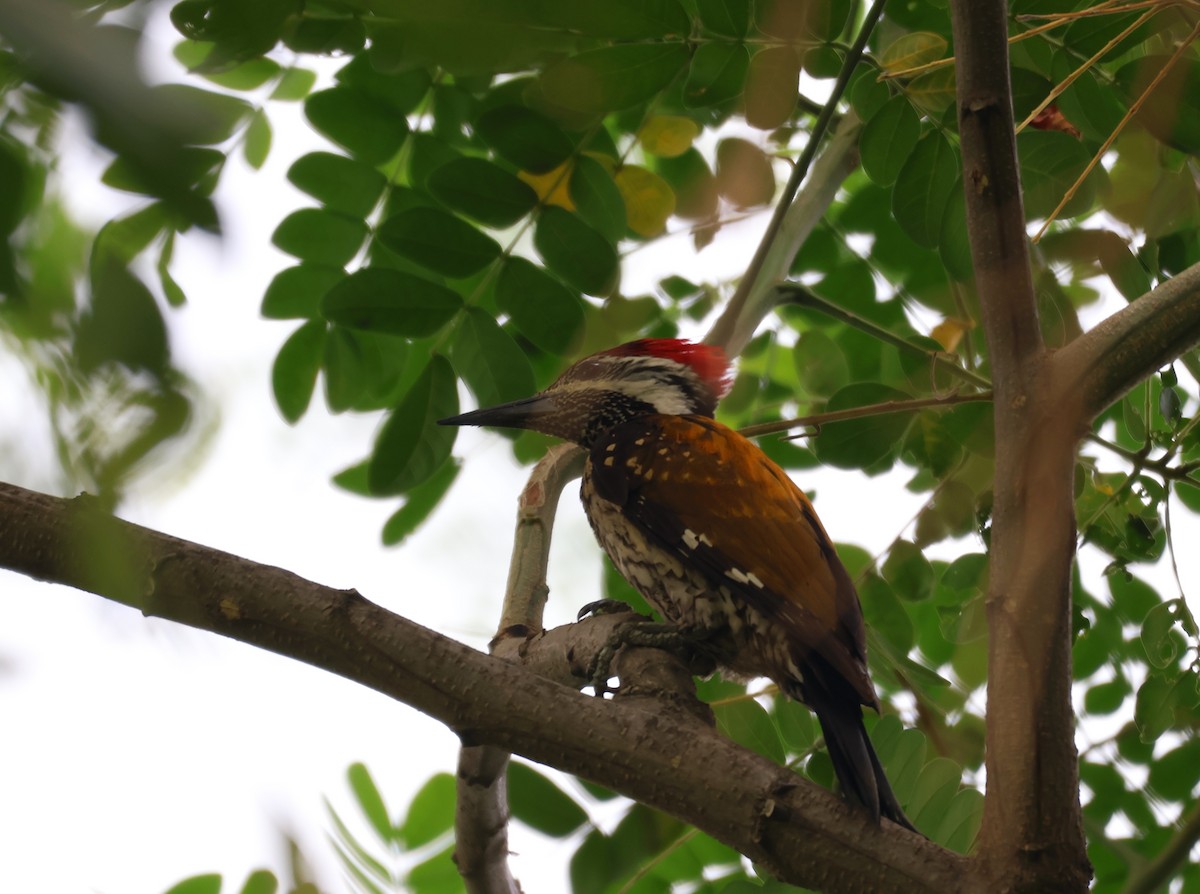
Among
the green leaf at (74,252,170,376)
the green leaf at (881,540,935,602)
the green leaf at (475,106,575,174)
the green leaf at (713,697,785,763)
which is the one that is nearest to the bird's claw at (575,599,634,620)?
the green leaf at (713,697,785,763)

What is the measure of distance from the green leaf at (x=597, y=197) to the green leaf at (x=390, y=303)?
0.37 m

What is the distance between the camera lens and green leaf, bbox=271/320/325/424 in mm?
2729

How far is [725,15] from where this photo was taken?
2.33 metres

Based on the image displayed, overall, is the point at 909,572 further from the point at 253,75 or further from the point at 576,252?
the point at 253,75

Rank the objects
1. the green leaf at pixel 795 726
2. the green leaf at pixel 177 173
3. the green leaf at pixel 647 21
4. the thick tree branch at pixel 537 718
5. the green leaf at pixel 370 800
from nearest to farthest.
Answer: the green leaf at pixel 177 173
the thick tree branch at pixel 537 718
the green leaf at pixel 370 800
the green leaf at pixel 647 21
the green leaf at pixel 795 726

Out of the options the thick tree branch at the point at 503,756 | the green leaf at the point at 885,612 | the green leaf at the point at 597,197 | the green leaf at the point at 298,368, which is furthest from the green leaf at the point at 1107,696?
the green leaf at the point at 298,368

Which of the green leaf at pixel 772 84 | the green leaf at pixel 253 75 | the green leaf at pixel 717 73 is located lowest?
the green leaf at pixel 772 84

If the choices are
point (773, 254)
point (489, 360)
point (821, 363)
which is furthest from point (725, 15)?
point (821, 363)

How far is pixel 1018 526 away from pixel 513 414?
1368 millimetres

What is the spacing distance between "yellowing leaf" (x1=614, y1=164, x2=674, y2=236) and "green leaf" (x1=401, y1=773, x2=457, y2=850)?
1435 mm

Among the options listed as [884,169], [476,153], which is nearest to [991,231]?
[884,169]

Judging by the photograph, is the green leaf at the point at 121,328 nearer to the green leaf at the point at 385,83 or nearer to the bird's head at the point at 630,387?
the bird's head at the point at 630,387

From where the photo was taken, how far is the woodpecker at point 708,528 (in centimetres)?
206

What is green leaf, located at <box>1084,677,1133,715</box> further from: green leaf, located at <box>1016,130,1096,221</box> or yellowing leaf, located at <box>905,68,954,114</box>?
yellowing leaf, located at <box>905,68,954,114</box>
